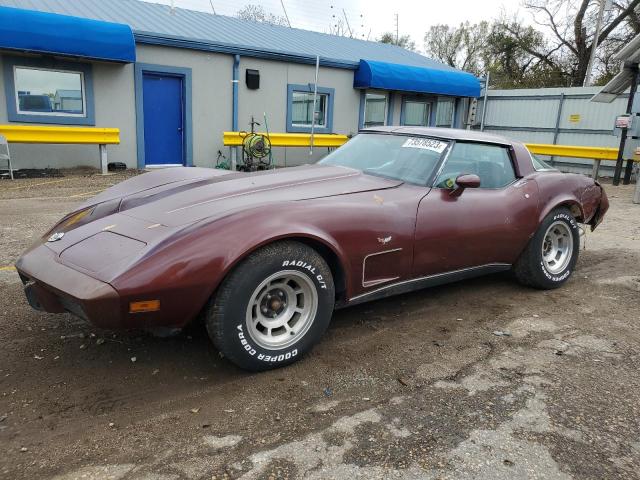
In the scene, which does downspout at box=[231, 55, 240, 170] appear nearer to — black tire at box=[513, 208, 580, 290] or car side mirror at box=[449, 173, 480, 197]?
black tire at box=[513, 208, 580, 290]

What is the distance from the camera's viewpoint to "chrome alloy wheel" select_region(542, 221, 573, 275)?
4786 mm

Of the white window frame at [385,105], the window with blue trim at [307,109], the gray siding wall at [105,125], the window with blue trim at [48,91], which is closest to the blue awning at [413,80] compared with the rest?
the white window frame at [385,105]

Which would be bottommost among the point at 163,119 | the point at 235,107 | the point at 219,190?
the point at 219,190

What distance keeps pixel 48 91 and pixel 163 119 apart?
8.63ft

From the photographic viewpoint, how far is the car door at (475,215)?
370cm

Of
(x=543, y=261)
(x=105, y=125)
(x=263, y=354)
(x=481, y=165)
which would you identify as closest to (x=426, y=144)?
(x=481, y=165)

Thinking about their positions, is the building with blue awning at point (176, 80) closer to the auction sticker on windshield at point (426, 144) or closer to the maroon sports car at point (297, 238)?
the maroon sports car at point (297, 238)

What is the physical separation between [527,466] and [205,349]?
1988 mm

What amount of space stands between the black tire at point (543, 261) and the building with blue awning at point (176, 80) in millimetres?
9863

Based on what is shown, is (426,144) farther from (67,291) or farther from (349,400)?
(67,291)

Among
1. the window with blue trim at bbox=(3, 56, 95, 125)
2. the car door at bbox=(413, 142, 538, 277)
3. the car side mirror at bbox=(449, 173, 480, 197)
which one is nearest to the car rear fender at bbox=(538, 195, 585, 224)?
the car door at bbox=(413, 142, 538, 277)

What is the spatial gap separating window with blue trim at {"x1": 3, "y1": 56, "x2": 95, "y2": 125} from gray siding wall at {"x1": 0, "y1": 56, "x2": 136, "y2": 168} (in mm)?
266

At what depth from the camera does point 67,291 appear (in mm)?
2574

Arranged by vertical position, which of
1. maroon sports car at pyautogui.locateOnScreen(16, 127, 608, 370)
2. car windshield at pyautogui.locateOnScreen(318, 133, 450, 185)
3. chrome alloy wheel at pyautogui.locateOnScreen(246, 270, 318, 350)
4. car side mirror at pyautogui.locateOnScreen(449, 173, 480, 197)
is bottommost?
chrome alloy wheel at pyautogui.locateOnScreen(246, 270, 318, 350)
